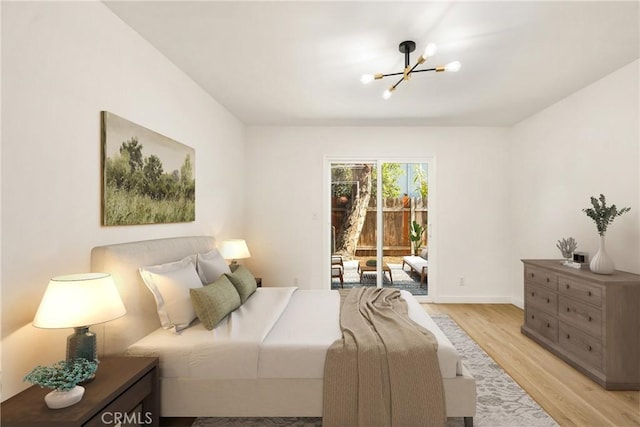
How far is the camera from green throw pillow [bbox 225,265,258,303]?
293cm

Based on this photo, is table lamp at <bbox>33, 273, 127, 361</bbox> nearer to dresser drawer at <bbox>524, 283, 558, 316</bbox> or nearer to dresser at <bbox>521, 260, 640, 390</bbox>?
dresser at <bbox>521, 260, 640, 390</bbox>

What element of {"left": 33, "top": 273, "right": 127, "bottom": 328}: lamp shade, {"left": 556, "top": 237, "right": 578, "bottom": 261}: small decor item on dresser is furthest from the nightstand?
{"left": 556, "top": 237, "right": 578, "bottom": 261}: small decor item on dresser

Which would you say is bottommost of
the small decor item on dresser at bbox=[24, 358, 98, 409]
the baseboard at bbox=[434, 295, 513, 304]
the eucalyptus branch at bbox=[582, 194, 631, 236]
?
A: the baseboard at bbox=[434, 295, 513, 304]

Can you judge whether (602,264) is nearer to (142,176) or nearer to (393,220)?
(393,220)

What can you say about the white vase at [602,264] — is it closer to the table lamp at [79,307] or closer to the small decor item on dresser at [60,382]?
the table lamp at [79,307]

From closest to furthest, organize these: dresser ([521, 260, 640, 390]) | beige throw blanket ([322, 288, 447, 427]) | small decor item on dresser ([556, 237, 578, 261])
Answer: beige throw blanket ([322, 288, 447, 427]) < dresser ([521, 260, 640, 390]) < small decor item on dresser ([556, 237, 578, 261])

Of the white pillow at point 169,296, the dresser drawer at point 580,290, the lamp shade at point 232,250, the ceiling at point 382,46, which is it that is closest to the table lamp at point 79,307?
the white pillow at point 169,296

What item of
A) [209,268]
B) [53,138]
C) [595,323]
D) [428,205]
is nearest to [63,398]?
[53,138]

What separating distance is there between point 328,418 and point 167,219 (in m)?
1.99

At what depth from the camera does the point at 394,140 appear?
5055 millimetres

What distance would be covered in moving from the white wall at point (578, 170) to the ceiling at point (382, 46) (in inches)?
10.4

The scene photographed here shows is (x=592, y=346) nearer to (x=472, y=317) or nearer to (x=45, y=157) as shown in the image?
(x=472, y=317)

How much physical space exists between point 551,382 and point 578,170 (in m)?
2.23

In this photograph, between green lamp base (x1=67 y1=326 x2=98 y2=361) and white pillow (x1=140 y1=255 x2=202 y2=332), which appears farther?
white pillow (x1=140 y1=255 x2=202 y2=332)
